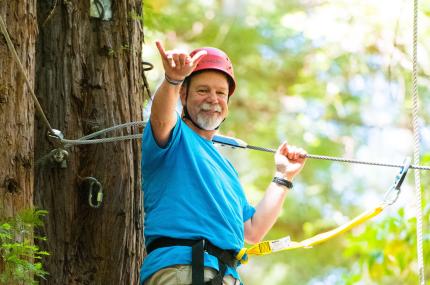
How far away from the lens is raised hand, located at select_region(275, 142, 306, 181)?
3.79 m

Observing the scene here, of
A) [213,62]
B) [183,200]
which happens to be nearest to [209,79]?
[213,62]

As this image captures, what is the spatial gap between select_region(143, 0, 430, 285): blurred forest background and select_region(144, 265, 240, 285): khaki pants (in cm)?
870

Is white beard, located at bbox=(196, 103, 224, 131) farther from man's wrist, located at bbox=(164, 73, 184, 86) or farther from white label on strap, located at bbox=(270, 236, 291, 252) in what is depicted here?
white label on strap, located at bbox=(270, 236, 291, 252)

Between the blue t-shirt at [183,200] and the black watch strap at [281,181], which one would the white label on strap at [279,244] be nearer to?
the blue t-shirt at [183,200]

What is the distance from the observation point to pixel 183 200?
3.13 m

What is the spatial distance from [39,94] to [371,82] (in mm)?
10522

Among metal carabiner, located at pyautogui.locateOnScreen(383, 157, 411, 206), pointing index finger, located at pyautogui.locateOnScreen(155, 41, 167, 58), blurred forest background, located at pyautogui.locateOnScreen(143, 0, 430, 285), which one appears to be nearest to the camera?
pointing index finger, located at pyautogui.locateOnScreen(155, 41, 167, 58)

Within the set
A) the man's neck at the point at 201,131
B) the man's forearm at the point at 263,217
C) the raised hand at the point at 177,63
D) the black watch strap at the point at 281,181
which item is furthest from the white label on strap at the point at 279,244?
the raised hand at the point at 177,63

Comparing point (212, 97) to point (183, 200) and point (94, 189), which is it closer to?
point (183, 200)

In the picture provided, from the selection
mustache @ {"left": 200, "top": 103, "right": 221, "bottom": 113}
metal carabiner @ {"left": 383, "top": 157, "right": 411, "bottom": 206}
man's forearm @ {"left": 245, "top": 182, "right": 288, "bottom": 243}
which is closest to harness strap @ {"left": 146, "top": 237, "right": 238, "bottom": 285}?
man's forearm @ {"left": 245, "top": 182, "right": 288, "bottom": 243}

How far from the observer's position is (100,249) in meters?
3.51

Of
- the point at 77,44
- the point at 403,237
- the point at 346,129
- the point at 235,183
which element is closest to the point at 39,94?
the point at 77,44

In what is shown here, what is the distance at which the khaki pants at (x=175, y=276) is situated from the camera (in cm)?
303

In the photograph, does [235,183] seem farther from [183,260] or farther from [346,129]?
[346,129]
